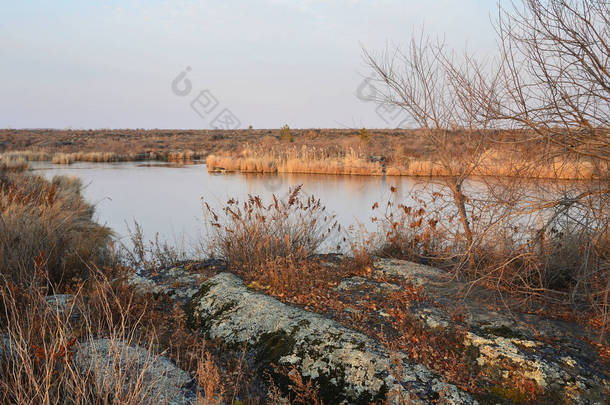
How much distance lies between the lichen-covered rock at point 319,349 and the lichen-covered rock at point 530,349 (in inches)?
18.7

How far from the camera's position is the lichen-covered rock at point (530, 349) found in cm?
270

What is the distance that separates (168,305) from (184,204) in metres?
9.98

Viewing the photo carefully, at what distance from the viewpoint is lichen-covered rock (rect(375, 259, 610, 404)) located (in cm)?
270

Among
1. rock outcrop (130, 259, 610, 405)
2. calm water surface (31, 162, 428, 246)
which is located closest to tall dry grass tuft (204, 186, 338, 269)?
rock outcrop (130, 259, 610, 405)

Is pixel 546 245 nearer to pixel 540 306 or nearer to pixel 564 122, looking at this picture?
pixel 540 306

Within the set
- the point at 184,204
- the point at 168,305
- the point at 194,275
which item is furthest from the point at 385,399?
the point at 184,204

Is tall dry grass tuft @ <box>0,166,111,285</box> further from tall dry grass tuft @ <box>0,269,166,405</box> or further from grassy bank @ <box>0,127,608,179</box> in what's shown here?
grassy bank @ <box>0,127,608,179</box>

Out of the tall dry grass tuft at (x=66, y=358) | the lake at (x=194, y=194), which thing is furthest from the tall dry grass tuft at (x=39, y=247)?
the lake at (x=194, y=194)

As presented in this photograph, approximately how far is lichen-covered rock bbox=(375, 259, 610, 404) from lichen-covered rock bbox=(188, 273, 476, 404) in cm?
48

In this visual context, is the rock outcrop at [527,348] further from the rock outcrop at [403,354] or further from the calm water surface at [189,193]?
the calm water surface at [189,193]

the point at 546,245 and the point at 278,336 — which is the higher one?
the point at 546,245

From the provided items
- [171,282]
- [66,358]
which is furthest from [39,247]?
[66,358]

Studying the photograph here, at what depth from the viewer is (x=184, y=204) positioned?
555 inches

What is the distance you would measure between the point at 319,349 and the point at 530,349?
152cm
